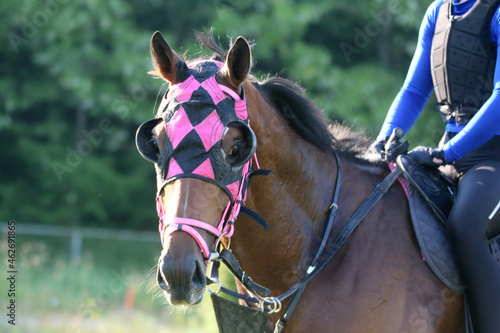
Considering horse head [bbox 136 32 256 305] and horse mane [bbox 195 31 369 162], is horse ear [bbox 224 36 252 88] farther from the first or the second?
horse mane [bbox 195 31 369 162]

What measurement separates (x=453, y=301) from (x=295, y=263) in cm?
88

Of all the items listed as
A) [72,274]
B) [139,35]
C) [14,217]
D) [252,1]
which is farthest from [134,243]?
[252,1]

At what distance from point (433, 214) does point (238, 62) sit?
140 cm

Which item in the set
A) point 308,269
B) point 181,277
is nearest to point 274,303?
point 308,269

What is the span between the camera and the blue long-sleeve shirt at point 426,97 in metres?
3.07

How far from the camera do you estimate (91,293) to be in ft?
38.4

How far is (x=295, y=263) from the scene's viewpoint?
117 inches

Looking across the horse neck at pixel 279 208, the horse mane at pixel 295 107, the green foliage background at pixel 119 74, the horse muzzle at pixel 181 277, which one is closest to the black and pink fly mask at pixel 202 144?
the horse muzzle at pixel 181 277

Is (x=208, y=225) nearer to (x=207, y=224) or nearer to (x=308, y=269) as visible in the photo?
(x=207, y=224)

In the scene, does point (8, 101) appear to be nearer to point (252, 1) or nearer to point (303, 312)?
point (252, 1)

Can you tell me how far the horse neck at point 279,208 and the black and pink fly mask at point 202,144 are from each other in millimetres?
210

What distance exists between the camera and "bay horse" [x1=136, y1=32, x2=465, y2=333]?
2.48m

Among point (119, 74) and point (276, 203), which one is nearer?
point (276, 203)

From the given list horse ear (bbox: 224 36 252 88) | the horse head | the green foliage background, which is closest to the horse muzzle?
the horse head
